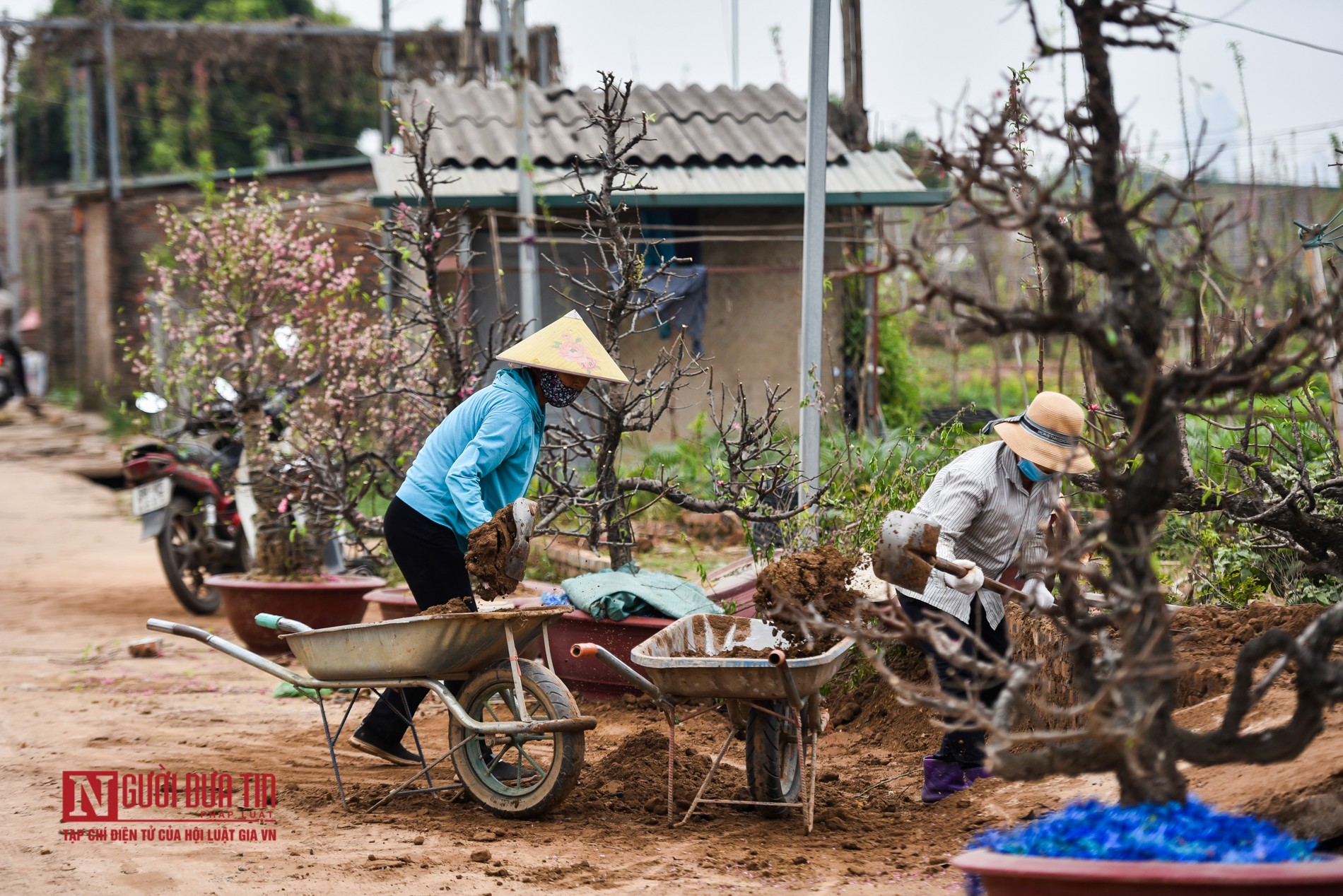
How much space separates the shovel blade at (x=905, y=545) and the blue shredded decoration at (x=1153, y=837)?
133cm

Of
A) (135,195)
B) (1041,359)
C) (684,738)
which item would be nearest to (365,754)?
(684,738)

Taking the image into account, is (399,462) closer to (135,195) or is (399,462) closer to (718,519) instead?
(718,519)

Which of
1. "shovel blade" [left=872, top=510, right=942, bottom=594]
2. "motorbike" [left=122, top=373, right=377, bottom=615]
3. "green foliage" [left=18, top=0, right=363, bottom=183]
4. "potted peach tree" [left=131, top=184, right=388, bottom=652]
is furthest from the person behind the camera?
"green foliage" [left=18, top=0, right=363, bottom=183]

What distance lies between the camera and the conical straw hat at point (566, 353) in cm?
484

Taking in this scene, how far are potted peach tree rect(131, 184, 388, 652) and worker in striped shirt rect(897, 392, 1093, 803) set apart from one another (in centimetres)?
382

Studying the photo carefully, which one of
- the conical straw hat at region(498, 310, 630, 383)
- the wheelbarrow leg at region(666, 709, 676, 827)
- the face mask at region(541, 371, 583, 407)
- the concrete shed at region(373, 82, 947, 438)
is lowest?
the wheelbarrow leg at region(666, 709, 676, 827)

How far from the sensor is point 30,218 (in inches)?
1076

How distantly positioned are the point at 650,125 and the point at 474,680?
7.41 metres

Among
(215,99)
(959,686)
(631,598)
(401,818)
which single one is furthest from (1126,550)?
(215,99)

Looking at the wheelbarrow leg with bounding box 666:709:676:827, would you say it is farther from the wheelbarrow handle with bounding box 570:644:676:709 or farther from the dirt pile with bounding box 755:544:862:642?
the dirt pile with bounding box 755:544:862:642

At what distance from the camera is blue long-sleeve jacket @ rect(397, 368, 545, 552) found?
15.6ft

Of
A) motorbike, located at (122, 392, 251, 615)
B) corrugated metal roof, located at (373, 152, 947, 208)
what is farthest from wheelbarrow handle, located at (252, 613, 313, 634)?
corrugated metal roof, located at (373, 152, 947, 208)

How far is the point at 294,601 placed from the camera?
7141mm

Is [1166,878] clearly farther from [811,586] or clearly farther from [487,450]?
[487,450]
